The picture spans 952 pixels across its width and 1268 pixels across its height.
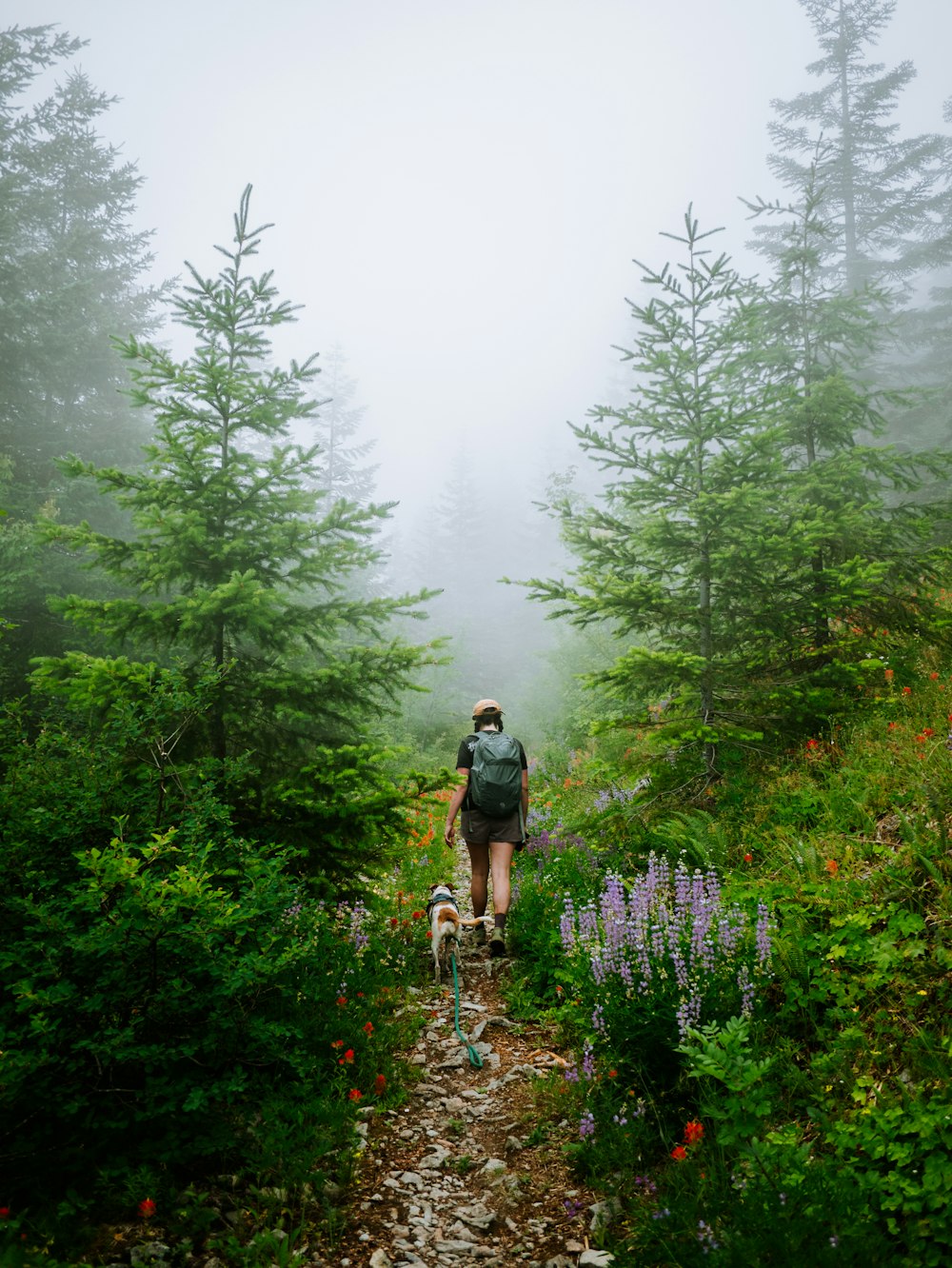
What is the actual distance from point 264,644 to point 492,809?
10.3ft

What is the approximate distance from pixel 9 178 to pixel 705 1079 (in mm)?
24629

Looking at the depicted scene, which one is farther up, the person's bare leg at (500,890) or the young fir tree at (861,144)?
the young fir tree at (861,144)

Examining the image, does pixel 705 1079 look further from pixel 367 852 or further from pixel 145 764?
pixel 145 764

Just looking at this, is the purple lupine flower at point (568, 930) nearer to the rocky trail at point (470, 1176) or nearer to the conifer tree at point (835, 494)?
the rocky trail at point (470, 1176)

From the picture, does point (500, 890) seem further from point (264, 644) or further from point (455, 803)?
point (264, 644)

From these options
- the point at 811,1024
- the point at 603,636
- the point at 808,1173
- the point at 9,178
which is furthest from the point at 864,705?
the point at 9,178

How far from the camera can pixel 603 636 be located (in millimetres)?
23016

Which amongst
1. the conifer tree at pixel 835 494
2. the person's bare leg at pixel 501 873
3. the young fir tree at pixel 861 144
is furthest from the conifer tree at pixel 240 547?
the young fir tree at pixel 861 144

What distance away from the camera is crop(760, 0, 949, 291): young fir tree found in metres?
25.5

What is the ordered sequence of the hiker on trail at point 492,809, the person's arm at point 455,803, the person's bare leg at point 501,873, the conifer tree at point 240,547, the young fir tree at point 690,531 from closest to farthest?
the conifer tree at point 240,547
the person's bare leg at point 501,873
the hiker on trail at point 492,809
the person's arm at point 455,803
the young fir tree at point 690,531

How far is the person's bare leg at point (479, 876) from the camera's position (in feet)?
23.0

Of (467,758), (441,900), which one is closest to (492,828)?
(467,758)

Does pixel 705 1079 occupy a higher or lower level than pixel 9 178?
lower

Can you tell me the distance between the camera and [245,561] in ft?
21.3
